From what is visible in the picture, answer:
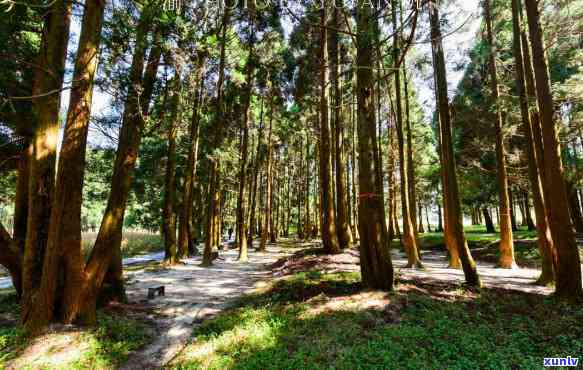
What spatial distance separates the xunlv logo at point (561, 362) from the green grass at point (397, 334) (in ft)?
0.30

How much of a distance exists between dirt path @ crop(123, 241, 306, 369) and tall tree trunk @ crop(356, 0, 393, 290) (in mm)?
3614

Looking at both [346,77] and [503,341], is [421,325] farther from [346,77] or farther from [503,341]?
[346,77]

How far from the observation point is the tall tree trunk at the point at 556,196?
19.3ft

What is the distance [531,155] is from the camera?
8.48 meters

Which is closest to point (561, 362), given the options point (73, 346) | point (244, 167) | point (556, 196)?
point (556, 196)

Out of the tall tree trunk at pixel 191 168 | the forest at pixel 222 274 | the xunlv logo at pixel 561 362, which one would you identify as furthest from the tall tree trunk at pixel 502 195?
the tall tree trunk at pixel 191 168

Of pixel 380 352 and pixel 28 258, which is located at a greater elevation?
pixel 28 258

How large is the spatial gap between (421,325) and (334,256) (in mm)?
7997

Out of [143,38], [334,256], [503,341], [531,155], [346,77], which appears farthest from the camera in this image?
[346,77]

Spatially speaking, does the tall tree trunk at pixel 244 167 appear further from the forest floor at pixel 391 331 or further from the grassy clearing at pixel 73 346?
the grassy clearing at pixel 73 346

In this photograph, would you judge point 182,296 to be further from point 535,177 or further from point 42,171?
point 535,177

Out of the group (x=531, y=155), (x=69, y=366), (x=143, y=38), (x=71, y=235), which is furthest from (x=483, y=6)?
(x=69, y=366)

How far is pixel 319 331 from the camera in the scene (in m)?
4.69

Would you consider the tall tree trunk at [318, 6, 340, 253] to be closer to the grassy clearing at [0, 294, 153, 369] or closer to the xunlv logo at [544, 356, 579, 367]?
the grassy clearing at [0, 294, 153, 369]
